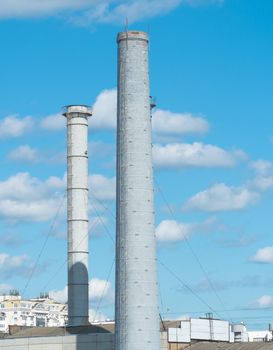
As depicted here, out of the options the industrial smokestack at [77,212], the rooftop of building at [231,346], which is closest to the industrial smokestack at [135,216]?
the rooftop of building at [231,346]

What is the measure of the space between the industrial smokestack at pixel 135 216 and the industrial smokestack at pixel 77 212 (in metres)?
21.7

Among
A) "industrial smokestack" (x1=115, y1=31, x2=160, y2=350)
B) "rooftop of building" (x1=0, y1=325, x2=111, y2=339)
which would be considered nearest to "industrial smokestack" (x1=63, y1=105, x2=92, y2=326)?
"rooftop of building" (x1=0, y1=325, x2=111, y2=339)

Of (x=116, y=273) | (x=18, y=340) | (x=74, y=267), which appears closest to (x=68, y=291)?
(x=74, y=267)

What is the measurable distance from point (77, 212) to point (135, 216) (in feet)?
79.0

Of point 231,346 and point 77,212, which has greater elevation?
point 77,212

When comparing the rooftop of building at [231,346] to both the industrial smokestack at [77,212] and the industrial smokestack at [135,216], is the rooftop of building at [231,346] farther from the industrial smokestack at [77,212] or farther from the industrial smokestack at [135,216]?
the industrial smokestack at [77,212]

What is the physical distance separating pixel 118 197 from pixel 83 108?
27.0 meters

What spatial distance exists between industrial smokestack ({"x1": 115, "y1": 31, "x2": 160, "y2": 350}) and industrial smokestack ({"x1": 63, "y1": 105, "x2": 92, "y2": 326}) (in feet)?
71.3

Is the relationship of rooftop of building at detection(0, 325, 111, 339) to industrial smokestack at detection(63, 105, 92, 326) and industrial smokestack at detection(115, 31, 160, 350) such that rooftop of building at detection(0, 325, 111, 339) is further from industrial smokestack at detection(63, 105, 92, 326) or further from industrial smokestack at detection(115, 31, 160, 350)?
industrial smokestack at detection(115, 31, 160, 350)

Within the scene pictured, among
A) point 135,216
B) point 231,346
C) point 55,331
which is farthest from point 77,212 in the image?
point 135,216

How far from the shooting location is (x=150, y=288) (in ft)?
181

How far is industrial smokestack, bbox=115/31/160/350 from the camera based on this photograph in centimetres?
5481

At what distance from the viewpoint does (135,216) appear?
55.4 metres

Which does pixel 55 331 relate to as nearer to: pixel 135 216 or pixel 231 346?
pixel 231 346
